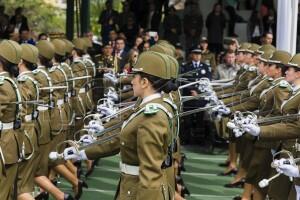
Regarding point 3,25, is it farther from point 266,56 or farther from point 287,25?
point 266,56

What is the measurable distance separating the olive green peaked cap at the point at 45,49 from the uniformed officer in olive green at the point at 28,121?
1.01 metres

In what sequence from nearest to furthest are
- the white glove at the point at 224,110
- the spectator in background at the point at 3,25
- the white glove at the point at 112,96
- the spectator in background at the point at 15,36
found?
the white glove at the point at 224,110 < the white glove at the point at 112,96 < the spectator in background at the point at 15,36 < the spectator in background at the point at 3,25

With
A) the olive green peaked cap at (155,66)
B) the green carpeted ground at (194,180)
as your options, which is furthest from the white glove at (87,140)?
the green carpeted ground at (194,180)

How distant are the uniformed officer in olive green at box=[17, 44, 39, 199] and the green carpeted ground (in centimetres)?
203

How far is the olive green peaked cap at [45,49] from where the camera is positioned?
938 cm

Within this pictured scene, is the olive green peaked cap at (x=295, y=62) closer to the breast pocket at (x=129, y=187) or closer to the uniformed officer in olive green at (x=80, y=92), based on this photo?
the breast pocket at (x=129, y=187)

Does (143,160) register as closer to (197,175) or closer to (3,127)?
(3,127)

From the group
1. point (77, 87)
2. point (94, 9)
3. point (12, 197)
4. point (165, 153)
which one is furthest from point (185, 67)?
point (94, 9)

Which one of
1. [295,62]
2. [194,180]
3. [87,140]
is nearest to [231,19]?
[194,180]

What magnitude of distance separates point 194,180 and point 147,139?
263 inches

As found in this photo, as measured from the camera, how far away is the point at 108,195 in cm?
1036

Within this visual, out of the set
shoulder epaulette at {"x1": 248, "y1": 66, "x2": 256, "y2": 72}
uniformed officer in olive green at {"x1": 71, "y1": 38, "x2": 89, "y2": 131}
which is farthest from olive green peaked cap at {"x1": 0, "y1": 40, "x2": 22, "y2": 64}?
shoulder epaulette at {"x1": 248, "y1": 66, "x2": 256, "y2": 72}

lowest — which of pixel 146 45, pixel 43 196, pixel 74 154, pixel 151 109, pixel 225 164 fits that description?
pixel 225 164

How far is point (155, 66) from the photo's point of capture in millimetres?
5398
